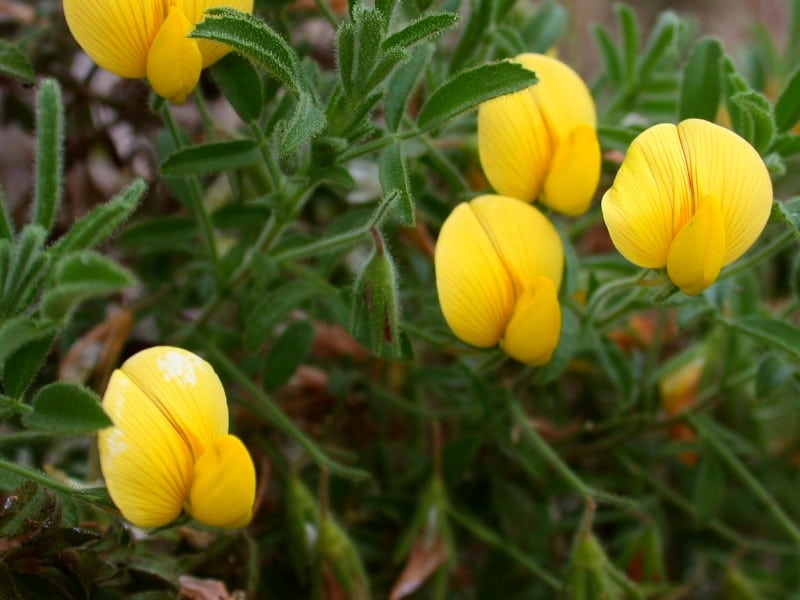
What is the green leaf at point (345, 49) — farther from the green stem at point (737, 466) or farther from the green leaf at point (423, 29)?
the green stem at point (737, 466)

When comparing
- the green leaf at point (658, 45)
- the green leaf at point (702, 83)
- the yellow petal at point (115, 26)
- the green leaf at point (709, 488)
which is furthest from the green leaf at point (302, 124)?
the green leaf at point (709, 488)

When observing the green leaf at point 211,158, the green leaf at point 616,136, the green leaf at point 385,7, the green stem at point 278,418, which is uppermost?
the green leaf at point 385,7

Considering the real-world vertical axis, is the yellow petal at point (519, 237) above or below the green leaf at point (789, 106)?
below

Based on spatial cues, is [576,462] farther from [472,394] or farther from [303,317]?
[303,317]

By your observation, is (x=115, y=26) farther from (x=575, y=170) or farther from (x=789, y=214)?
(x=789, y=214)

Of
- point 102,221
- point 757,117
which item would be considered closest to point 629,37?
point 757,117

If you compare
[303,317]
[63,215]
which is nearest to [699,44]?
[303,317]

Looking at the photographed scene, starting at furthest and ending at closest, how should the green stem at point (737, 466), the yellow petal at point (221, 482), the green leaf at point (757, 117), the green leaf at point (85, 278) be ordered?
the green stem at point (737, 466), the green leaf at point (757, 117), the yellow petal at point (221, 482), the green leaf at point (85, 278)
